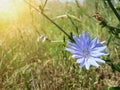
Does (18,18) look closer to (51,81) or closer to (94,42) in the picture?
(51,81)

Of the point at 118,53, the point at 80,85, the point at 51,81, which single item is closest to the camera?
the point at 80,85

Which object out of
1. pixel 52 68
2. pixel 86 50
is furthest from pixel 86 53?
pixel 52 68

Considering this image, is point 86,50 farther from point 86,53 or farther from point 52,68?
point 52,68

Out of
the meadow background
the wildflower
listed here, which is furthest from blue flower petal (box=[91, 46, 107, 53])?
the meadow background

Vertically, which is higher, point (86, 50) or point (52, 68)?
point (86, 50)


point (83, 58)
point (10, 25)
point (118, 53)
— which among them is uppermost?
point (83, 58)

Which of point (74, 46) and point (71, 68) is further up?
point (74, 46)

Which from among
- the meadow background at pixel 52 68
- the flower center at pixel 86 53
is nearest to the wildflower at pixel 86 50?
the flower center at pixel 86 53

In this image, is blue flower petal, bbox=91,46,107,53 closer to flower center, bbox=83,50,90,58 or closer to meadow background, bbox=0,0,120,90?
flower center, bbox=83,50,90,58

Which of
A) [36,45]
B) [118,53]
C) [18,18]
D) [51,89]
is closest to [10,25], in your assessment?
[18,18]
